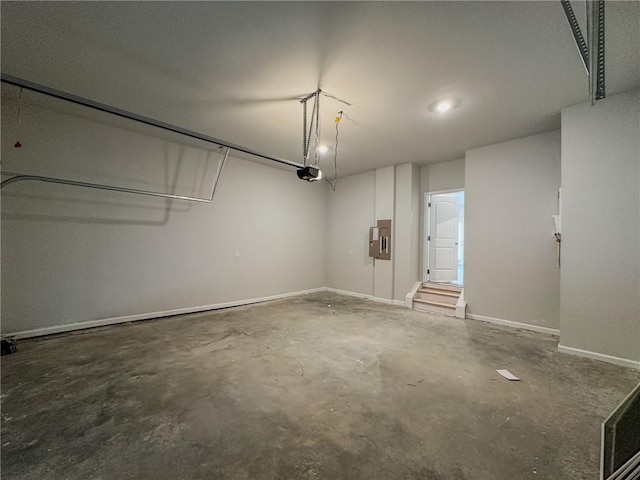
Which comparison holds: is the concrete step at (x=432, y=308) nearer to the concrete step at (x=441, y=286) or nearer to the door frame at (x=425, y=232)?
the concrete step at (x=441, y=286)

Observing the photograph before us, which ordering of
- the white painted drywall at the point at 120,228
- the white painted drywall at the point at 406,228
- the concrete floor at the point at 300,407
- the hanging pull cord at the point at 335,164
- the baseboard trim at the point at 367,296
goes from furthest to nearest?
the baseboard trim at the point at 367,296 < the white painted drywall at the point at 406,228 < the hanging pull cord at the point at 335,164 < the white painted drywall at the point at 120,228 < the concrete floor at the point at 300,407

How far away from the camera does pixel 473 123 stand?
3.69 m

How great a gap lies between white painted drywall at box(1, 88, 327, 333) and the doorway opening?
353cm

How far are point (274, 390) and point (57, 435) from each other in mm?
1479

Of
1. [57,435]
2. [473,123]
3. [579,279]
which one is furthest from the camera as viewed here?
[473,123]

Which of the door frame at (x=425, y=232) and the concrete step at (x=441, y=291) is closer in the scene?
the concrete step at (x=441, y=291)

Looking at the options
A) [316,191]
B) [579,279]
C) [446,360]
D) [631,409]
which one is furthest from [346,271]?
[631,409]

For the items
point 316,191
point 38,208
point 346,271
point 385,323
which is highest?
point 316,191

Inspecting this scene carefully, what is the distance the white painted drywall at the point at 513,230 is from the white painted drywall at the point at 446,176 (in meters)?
0.56

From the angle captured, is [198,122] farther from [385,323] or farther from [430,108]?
[385,323]

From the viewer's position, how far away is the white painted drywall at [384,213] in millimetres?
5812

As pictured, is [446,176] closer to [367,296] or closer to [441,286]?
[441,286]

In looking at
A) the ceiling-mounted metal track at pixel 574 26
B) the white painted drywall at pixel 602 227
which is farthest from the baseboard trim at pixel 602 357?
the ceiling-mounted metal track at pixel 574 26

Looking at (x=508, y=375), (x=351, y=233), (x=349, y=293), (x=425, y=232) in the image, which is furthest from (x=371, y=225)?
(x=508, y=375)
